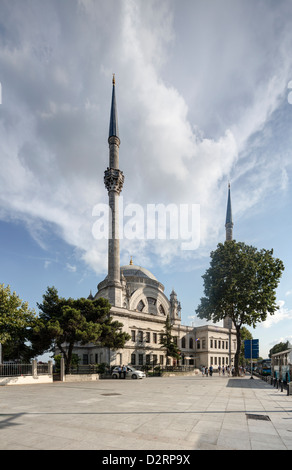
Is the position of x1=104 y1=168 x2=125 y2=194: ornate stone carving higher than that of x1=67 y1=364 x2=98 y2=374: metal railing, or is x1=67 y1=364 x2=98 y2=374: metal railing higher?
x1=104 y1=168 x2=125 y2=194: ornate stone carving

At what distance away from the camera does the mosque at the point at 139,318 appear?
45719mm

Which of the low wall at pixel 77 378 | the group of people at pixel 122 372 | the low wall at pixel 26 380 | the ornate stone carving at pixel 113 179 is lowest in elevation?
the group of people at pixel 122 372

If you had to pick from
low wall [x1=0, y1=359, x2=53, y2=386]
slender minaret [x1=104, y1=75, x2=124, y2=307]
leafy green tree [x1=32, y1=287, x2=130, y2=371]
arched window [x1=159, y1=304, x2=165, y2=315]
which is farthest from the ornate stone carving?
low wall [x1=0, y1=359, x2=53, y2=386]

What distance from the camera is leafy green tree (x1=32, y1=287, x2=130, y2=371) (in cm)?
2708

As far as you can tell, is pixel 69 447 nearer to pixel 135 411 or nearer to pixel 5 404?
pixel 135 411

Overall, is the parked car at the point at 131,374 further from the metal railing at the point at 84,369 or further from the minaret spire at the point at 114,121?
the minaret spire at the point at 114,121

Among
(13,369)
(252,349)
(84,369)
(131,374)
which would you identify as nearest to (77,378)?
(84,369)

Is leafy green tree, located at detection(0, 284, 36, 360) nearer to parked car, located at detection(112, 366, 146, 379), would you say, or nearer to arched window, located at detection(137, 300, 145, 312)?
parked car, located at detection(112, 366, 146, 379)

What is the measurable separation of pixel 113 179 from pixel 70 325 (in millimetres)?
25802

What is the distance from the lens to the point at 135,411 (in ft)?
34.2

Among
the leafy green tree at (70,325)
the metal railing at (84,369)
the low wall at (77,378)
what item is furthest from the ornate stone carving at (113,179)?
the low wall at (77,378)

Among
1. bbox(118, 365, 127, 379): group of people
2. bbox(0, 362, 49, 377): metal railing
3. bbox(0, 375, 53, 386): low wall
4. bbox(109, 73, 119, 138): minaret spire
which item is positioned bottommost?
bbox(118, 365, 127, 379): group of people
